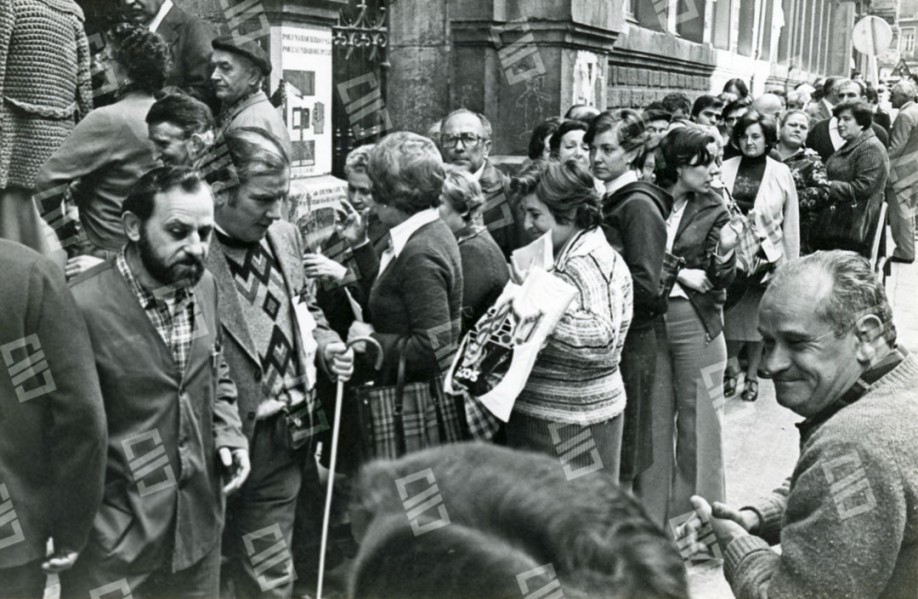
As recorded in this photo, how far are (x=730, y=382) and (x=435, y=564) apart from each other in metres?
7.54

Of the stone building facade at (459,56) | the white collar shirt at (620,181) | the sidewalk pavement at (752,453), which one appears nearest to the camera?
the sidewalk pavement at (752,453)

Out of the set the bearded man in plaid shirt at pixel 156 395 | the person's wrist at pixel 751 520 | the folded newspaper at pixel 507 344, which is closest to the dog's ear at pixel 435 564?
the person's wrist at pixel 751 520

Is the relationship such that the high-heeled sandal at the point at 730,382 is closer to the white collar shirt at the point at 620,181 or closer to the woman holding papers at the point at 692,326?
the woman holding papers at the point at 692,326

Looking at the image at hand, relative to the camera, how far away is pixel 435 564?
136 cm

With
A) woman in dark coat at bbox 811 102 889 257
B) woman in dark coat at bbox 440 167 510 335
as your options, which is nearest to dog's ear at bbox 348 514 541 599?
woman in dark coat at bbox 440 167 510 335

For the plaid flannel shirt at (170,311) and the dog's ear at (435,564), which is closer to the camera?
the dog's ear at (435,564)

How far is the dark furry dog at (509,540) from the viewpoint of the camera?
1.34 m

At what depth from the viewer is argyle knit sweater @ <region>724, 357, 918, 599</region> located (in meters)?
2.23

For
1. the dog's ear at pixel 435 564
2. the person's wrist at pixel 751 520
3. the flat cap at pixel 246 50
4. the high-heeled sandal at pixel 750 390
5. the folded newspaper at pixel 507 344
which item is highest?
the flat cap at pixel 246 50

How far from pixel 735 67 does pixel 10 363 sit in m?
20.7

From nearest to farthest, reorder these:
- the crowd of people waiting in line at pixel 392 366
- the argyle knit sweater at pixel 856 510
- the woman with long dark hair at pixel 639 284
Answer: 1. the crowd of people waiting in line at pixel 392 366
2. the argyle knit sweater at pixel 856 510
3. the woman with long dark hair at pixel 639 284

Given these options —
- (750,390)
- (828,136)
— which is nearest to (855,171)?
(828,136)

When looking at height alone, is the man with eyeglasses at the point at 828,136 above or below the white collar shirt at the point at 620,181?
above

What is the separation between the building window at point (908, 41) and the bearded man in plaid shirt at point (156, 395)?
82.0 m
